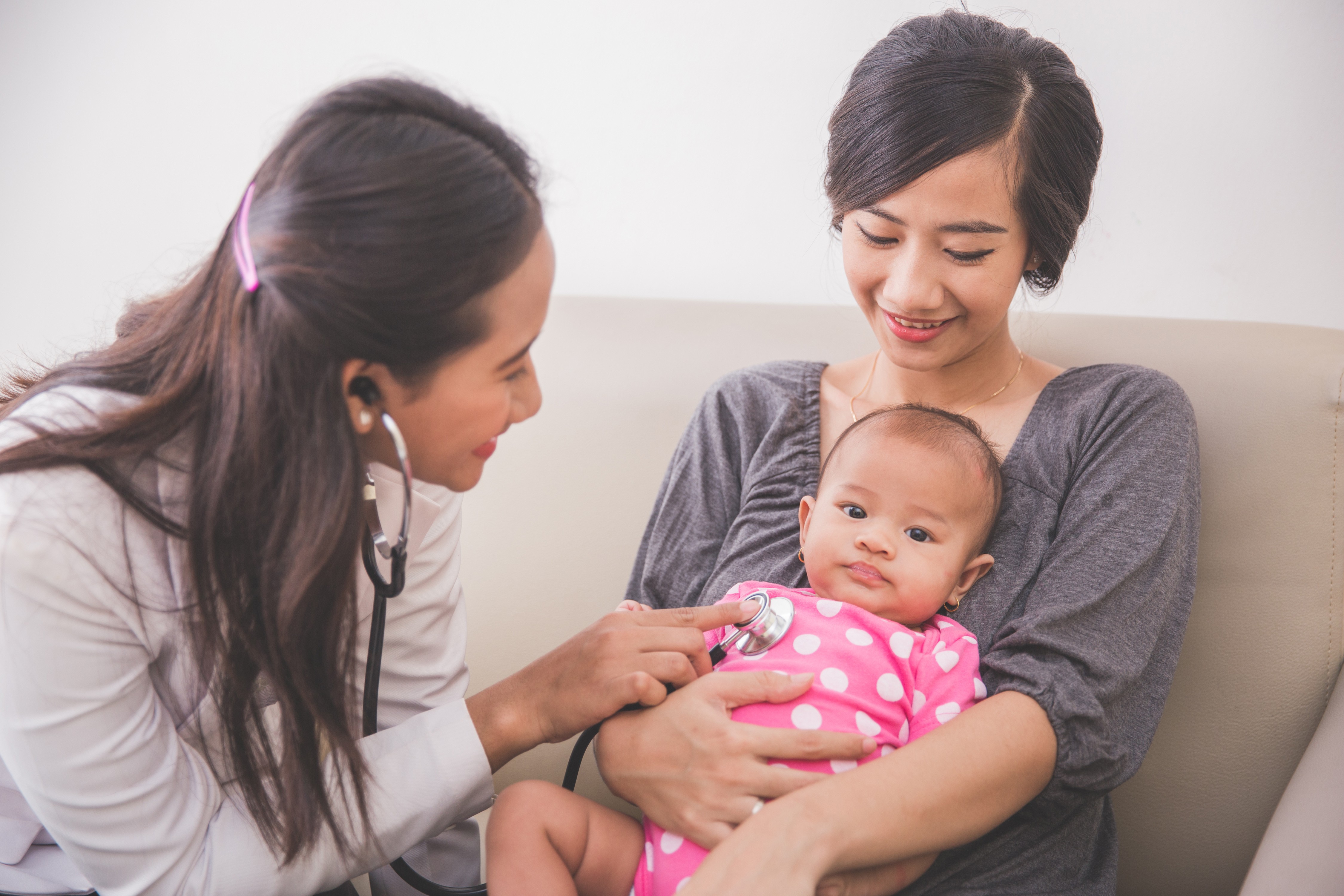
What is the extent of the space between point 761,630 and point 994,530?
1.21ft

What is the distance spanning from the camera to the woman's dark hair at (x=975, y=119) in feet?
4.14

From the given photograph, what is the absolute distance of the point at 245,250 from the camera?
0.92 m

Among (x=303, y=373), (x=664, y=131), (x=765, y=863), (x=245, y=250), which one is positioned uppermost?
(x=664, y=131)

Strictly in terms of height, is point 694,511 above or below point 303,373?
below

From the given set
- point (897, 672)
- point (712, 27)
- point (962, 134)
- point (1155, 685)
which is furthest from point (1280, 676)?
point (712, 27)

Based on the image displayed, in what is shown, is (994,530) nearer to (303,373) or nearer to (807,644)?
(807,644)

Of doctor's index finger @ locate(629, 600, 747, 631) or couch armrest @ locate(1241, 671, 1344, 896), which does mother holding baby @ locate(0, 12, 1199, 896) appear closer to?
doctor's index finger @ locate(629, 600, 747, 631)

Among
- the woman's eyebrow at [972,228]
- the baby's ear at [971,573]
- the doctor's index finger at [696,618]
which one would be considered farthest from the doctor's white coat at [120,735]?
the woman's eyebrow at [972,228]

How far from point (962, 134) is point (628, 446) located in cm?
83

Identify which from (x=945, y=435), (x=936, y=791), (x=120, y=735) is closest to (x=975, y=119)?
(x=945, y=435)

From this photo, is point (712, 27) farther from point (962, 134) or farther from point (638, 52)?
point (962, 134)

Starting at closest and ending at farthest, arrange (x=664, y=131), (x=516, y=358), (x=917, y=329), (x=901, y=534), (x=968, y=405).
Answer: (x=516, y=358), (x=901, y=534), (x=917, y=329), (x=968, y=405), (x=664, y=131)

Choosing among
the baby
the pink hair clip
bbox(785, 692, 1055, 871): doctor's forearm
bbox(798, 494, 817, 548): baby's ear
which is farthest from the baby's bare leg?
the pink hair clip

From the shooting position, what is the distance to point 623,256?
2154 mm
